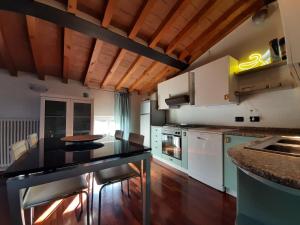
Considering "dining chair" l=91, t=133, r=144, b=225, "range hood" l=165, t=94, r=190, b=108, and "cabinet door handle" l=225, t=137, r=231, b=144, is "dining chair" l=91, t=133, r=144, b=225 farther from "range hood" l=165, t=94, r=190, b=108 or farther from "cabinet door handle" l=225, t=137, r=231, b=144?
"range hood" l=165, t=94, r=190, b=108

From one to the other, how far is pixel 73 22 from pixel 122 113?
9.02 ft

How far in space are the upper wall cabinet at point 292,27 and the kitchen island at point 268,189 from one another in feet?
1.90

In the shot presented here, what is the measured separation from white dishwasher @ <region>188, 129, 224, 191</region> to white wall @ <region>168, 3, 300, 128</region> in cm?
70

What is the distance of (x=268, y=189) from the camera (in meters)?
0.73

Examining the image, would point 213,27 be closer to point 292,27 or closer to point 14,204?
point 292,27

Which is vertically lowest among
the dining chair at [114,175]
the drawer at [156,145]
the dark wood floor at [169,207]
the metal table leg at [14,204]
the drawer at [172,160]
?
the dark wood floor at [169,207]

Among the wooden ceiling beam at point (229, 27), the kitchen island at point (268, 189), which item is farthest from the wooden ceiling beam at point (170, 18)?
the kitchen island at point (268, 189)

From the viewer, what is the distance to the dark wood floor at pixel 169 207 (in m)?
1.55

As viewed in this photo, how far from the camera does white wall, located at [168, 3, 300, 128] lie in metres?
1.96

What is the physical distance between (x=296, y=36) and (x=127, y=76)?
3248 mm

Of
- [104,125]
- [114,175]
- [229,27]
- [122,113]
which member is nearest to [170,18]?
[229,27]

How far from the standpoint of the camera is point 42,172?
3.00 ft

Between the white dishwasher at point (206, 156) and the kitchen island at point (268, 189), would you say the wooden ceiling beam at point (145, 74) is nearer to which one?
the white dishwasher at point (206, 156)

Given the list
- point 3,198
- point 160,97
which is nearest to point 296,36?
point 160,97
